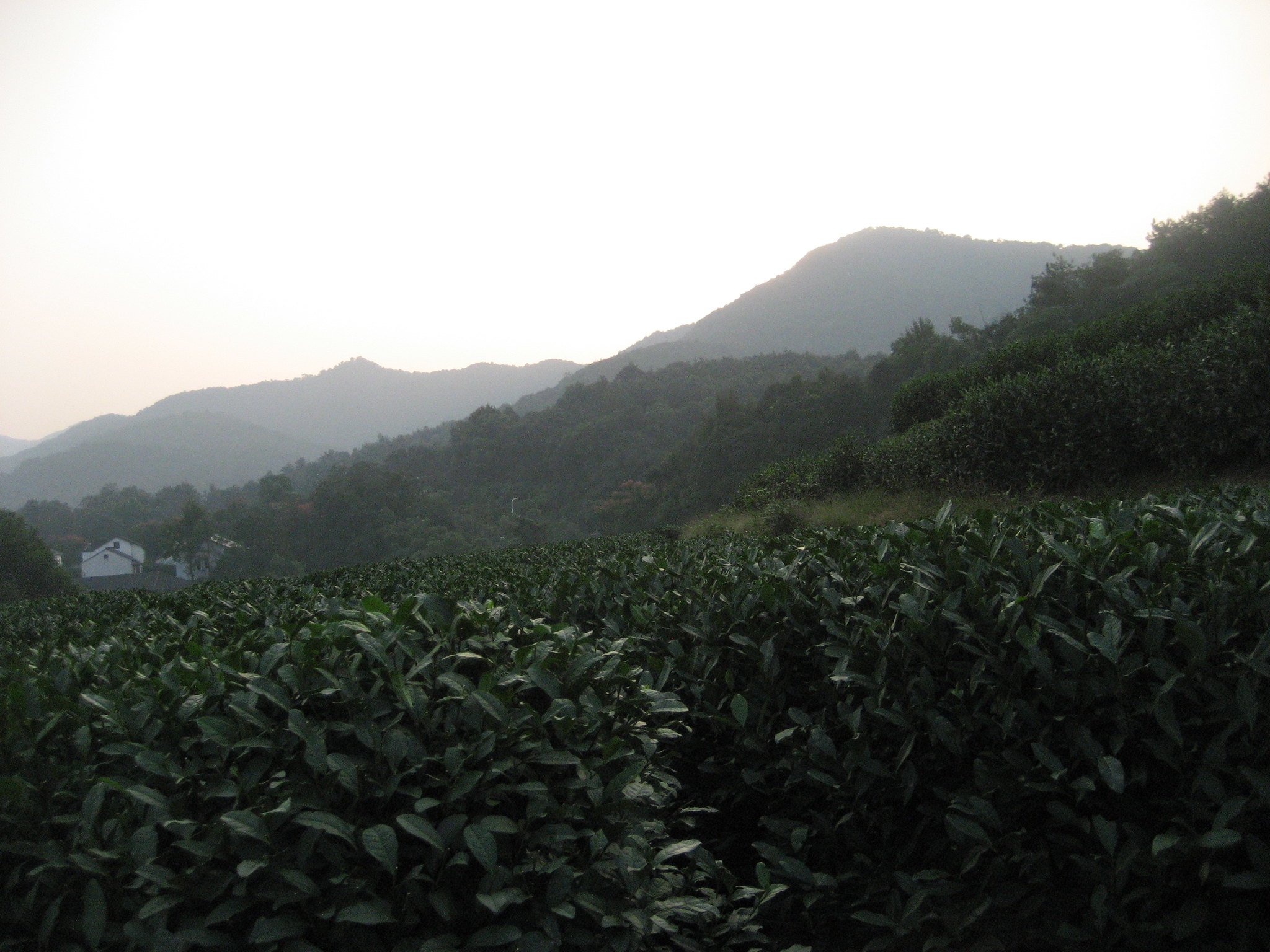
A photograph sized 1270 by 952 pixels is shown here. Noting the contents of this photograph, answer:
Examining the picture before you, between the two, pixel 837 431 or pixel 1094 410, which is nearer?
pixel 1094 410

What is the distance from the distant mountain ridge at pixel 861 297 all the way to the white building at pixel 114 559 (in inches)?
2151

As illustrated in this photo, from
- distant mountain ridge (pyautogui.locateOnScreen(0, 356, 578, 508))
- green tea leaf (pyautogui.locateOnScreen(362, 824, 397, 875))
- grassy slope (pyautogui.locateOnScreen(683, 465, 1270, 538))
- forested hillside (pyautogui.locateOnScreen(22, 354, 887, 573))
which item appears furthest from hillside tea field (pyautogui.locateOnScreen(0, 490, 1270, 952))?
distant mountain ridge (pyautogui.locateOnScreen(0, 356, 578, 508))

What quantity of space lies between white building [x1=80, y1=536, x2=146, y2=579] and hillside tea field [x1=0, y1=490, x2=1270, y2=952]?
39.0 meters

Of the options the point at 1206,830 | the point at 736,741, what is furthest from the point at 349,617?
the point at 1206,830

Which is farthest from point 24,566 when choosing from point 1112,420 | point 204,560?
point 1112,420

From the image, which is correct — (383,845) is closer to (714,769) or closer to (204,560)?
(714,769)

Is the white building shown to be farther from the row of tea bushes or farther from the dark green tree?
the row of tea bushes

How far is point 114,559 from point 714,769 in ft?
138

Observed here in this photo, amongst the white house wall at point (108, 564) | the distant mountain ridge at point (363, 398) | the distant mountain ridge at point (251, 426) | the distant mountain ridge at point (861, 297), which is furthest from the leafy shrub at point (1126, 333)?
the distant mountain ridge at point (363, 398)

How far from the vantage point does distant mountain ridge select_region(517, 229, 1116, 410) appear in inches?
3821

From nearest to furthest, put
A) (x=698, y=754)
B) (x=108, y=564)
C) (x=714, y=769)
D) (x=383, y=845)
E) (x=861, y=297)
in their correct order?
1. (x=383, y=845)
2. (x=714, y=769)
3. (x=698, y=754)
4. (x=108, y=564)
5. (x=861, y=297)

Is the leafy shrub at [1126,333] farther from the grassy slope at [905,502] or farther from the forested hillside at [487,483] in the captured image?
the forested hillside at [487,483]

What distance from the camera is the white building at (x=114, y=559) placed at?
35312 mm

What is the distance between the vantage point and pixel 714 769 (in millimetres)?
2791
